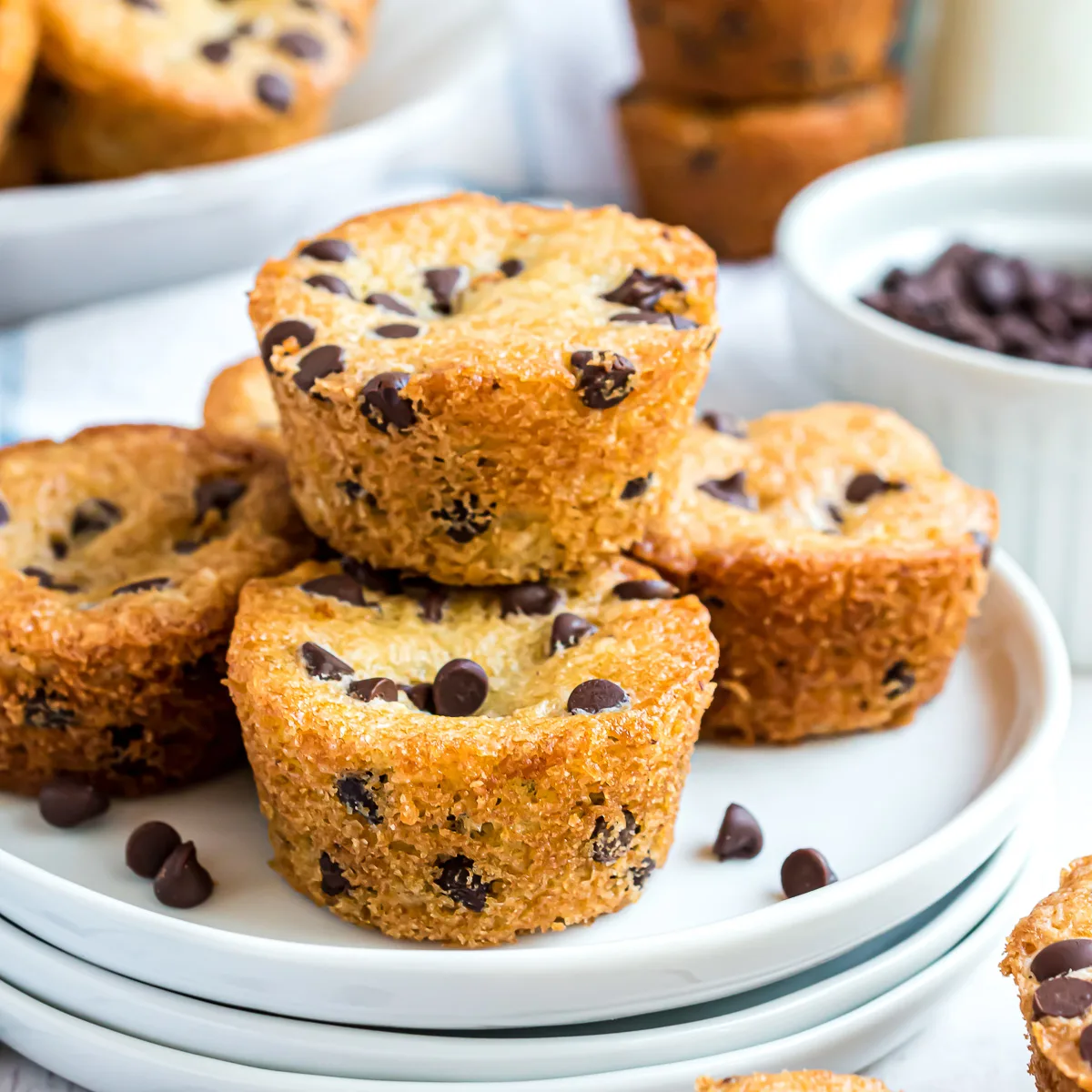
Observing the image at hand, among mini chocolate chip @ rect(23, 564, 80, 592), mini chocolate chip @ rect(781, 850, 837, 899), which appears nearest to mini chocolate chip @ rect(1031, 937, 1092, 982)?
mini chocolate chip @ rect(781, 850, 837, 899)

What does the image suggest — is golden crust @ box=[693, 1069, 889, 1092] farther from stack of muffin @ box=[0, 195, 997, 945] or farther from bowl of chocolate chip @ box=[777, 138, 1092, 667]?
bowl of chocolate chip @ box=[777, 138, 1092, 667]

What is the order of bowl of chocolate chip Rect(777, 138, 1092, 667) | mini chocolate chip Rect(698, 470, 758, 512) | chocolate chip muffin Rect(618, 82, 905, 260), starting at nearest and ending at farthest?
1. mini chocolate chip Rect(698, 470, 758, 512)
2. bowl of chocolate chip Rect(777, 138, 1092, 667)
3. chocolate chip muffin Rect(618, 82, 905, 260)

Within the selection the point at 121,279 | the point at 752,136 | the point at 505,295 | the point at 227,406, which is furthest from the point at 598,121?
the point at 505,295

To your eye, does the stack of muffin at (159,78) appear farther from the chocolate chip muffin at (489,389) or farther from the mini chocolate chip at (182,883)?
the mini chocolate chip at (182,883)

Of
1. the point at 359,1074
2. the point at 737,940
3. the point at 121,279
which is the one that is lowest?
the point at 121,279

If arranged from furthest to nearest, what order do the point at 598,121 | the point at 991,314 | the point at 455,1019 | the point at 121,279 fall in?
the point at 598,121
the point at 121,279
the point at 991,314
the point at 455,1019

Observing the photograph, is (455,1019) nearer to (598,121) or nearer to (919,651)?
(919,651)

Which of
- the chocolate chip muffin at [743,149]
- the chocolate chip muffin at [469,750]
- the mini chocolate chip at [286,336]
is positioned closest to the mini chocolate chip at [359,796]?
the chocolate chip muffin at [469,750]
